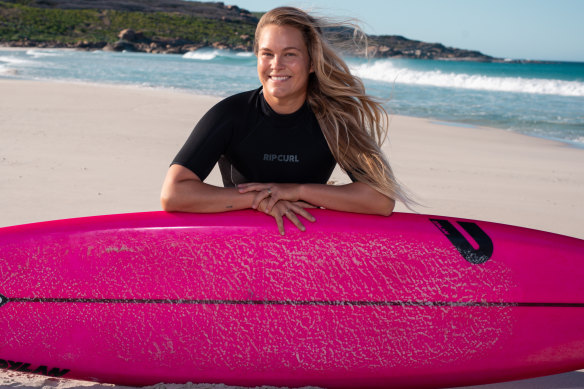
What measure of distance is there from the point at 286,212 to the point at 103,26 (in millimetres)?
68478

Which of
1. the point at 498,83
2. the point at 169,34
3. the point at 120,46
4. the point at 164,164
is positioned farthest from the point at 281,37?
the point at 169,34

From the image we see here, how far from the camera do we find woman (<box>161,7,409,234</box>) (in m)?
2.03

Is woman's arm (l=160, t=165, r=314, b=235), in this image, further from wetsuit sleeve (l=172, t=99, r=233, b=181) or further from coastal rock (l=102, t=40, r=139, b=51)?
coastal rock (l=102, t=40, r=139, b=51)

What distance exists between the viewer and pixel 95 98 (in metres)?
10.3

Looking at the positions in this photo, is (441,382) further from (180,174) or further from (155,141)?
(155,141)

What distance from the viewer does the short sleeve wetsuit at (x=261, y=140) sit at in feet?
6.93

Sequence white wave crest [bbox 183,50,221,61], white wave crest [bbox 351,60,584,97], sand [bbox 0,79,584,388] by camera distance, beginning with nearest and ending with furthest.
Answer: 1. sand [bbox 0,79,584,388]
2. white wave crest [bbox 351,60,584,97]
3. white wave crest [bbox 183,50,221,61]

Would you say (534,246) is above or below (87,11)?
below

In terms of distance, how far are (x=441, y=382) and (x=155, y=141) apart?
5063mm

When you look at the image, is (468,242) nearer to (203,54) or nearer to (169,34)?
(203,54)

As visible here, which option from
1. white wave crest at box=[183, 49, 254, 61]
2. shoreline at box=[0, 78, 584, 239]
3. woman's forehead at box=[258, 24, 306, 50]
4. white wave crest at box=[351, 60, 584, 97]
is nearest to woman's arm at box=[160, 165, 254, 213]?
woman's forehead at box=[258, 24, 306, 50]

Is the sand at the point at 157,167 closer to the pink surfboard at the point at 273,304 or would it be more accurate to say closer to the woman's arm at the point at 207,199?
the pink surfboard at the point at 273,304

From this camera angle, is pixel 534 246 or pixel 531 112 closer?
pixel 534 246

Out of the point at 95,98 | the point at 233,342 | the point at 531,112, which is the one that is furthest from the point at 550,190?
the point at 531,112
